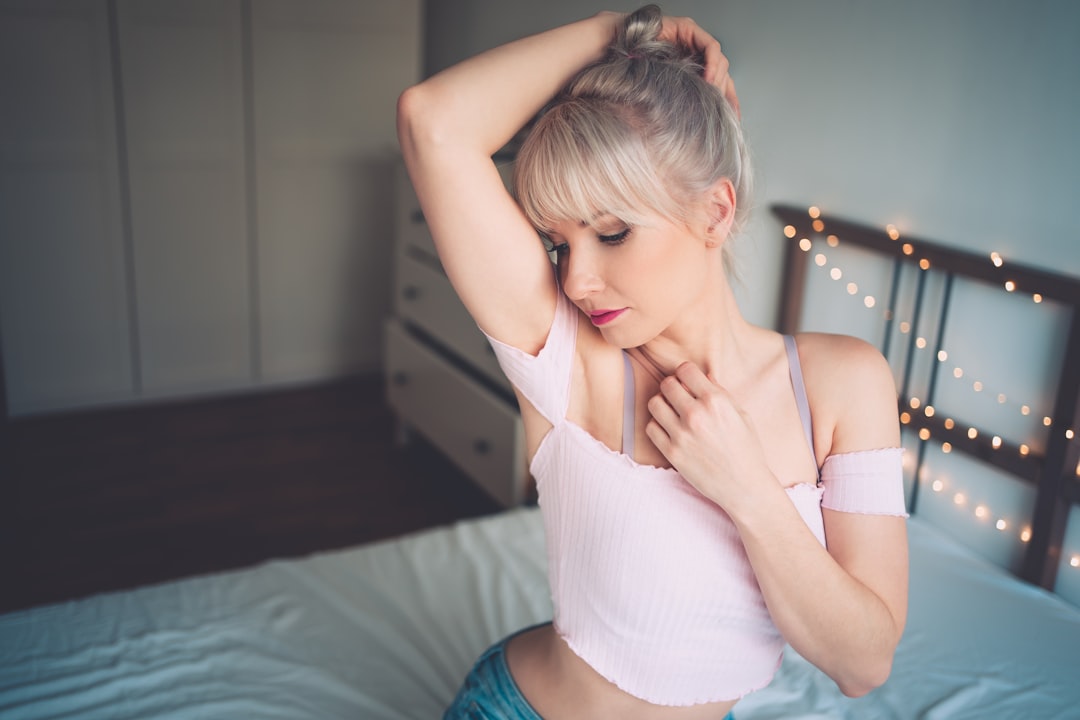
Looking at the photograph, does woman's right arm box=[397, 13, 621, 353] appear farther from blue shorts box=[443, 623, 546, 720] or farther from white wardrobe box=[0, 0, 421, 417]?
white wardrobe box=[0, 0, 421, 417]

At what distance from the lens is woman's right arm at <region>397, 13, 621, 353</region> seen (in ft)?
2.90

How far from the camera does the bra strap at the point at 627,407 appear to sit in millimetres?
1005

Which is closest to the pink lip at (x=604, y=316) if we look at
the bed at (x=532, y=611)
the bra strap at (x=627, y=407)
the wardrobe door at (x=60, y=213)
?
the bra strap at (x=627, y=407)

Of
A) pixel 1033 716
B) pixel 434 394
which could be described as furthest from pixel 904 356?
pixel 434 394

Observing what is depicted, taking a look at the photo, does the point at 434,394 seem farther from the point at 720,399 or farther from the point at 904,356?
the point at 720,399

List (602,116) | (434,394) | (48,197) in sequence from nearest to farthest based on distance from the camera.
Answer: (602,116) → (434,394) → (48,197)

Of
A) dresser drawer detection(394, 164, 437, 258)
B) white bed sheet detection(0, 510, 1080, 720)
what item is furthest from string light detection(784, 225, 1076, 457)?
dresser drawer detection(394, 164, 437, 258)

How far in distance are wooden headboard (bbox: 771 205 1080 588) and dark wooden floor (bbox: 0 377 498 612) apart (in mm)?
1397

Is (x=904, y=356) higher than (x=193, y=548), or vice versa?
(x=904, y=356)

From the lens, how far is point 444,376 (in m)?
3.04

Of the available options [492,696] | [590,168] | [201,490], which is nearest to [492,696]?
[492,696]

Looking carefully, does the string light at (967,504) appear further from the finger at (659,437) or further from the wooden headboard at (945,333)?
the finger at (659,437)

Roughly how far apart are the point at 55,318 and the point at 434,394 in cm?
150

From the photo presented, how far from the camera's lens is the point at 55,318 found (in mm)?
3500
